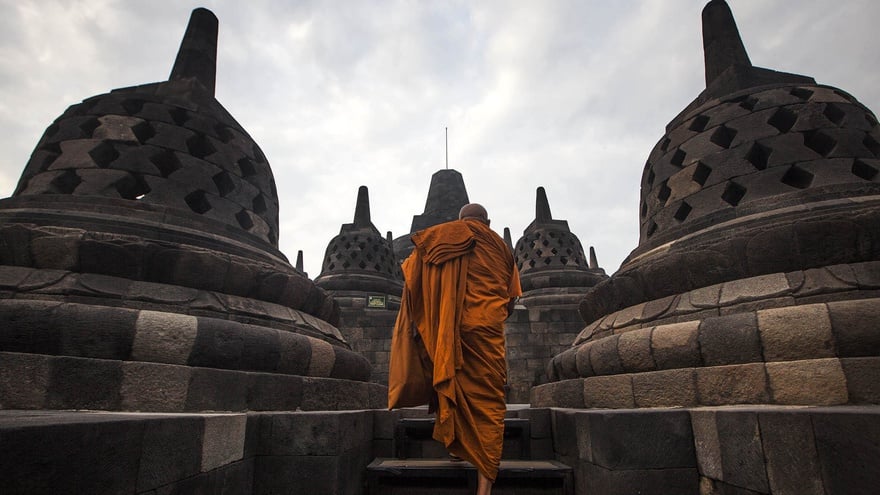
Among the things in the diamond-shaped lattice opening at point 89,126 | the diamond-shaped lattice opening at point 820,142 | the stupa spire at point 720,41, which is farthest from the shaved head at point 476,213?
the stupa spire at point 720,41

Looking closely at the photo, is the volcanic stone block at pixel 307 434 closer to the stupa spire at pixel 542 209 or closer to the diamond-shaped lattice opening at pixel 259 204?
the diamond-shaped lattice opening at pixel 259 204

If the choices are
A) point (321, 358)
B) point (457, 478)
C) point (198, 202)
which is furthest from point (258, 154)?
point (457, 478)

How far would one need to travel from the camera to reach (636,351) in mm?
2996

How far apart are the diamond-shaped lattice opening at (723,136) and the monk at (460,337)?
7.98 ft

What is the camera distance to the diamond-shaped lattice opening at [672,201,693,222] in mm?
3930

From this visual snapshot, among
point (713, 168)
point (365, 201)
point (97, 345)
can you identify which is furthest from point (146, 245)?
point (365, 201)

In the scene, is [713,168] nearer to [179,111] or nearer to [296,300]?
[296,300]

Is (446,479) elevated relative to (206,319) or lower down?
lower down

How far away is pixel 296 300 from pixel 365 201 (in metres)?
10.1

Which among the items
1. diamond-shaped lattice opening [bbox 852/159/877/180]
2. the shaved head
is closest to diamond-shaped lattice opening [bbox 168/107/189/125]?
the shaved head

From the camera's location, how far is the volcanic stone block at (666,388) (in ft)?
8.68

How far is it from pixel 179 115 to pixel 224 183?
742 mm

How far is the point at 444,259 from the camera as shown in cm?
272

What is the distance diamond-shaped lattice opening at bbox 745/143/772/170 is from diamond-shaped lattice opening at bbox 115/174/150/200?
4.93m
